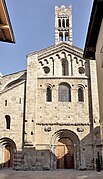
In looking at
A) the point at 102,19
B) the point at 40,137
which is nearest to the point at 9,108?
the point at 40,137

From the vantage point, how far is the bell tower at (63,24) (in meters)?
28.1

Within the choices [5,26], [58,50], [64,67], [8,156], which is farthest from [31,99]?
[5,26]

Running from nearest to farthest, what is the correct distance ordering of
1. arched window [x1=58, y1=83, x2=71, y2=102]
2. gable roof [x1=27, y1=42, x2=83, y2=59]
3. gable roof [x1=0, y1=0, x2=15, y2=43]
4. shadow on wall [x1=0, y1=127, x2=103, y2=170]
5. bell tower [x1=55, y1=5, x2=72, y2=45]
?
1. gable roof [x1=0, y1=0, x2=15, y2=43]
2. shadow on wall [x1=0, y1=127, x2=103, y2=170]
3. arched window [x1=58, y1=83, x2=71, y2=102]
4. gable roof [x1=27, y1=42, x2=83, y2=59]
5. bell tower [x1=55, y1=5, x2=72, y2=45]

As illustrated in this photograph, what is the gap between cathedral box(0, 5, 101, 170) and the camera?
18625 millimetres

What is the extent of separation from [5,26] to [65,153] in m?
15.5

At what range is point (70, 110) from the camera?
20.0 m

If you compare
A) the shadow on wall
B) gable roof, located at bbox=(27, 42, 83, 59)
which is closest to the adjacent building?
the shadow on wall

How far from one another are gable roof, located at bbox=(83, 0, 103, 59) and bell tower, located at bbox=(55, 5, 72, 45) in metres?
19.4

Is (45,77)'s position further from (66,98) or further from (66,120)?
(66,120)

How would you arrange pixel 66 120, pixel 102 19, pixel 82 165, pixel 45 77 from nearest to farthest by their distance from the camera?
1. pixel 102 19
2. pixel 82 165
3. pixel 66 120
4. pixel 45 77

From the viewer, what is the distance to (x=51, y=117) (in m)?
19.7

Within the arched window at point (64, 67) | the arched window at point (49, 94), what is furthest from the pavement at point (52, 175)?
the arched window at point (64, 67)

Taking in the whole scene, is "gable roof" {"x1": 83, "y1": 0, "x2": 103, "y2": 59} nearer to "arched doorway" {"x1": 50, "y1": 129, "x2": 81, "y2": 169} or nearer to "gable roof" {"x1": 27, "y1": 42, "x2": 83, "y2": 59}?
"arched doorway" {"x1": 50, "y1": 129, "x2": 81, "y2": 169}

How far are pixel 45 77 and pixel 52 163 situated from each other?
763 centimetres
